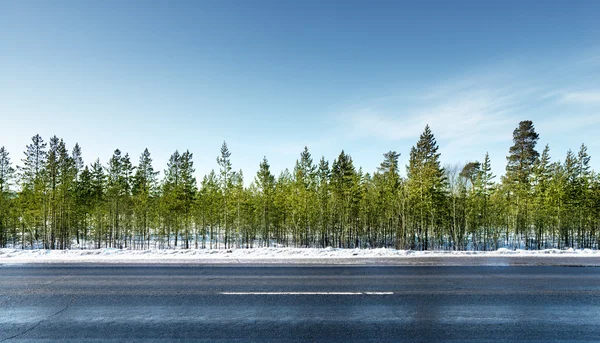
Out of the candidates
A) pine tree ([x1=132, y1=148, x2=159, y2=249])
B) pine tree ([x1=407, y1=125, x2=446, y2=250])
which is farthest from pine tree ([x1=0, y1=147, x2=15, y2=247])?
pine tree ([x1=407, y1=125, x2=446, y2=250])

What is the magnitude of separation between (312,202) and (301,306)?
1210 inches

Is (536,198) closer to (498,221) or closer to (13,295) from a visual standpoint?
(498,221)

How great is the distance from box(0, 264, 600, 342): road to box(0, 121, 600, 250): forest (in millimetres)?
24348

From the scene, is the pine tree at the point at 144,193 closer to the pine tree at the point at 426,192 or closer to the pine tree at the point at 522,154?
the pine tree at the point at 426,192

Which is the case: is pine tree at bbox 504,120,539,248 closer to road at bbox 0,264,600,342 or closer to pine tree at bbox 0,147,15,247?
road at bbox 0,264,600,342

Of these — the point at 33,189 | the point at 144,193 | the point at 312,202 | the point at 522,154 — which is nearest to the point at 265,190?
the point at 312,202

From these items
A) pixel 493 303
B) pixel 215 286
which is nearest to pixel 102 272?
pixel 215 286

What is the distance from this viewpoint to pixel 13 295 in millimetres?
7848

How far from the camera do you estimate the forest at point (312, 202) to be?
36375mm

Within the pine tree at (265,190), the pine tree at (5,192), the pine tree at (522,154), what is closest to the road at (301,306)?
the pine tree at (265,190)

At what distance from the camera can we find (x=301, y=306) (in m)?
6.80

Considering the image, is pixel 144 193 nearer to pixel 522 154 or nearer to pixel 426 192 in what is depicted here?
pixel 426 192

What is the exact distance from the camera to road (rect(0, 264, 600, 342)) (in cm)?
527

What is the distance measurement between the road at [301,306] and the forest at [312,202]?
24348mm
